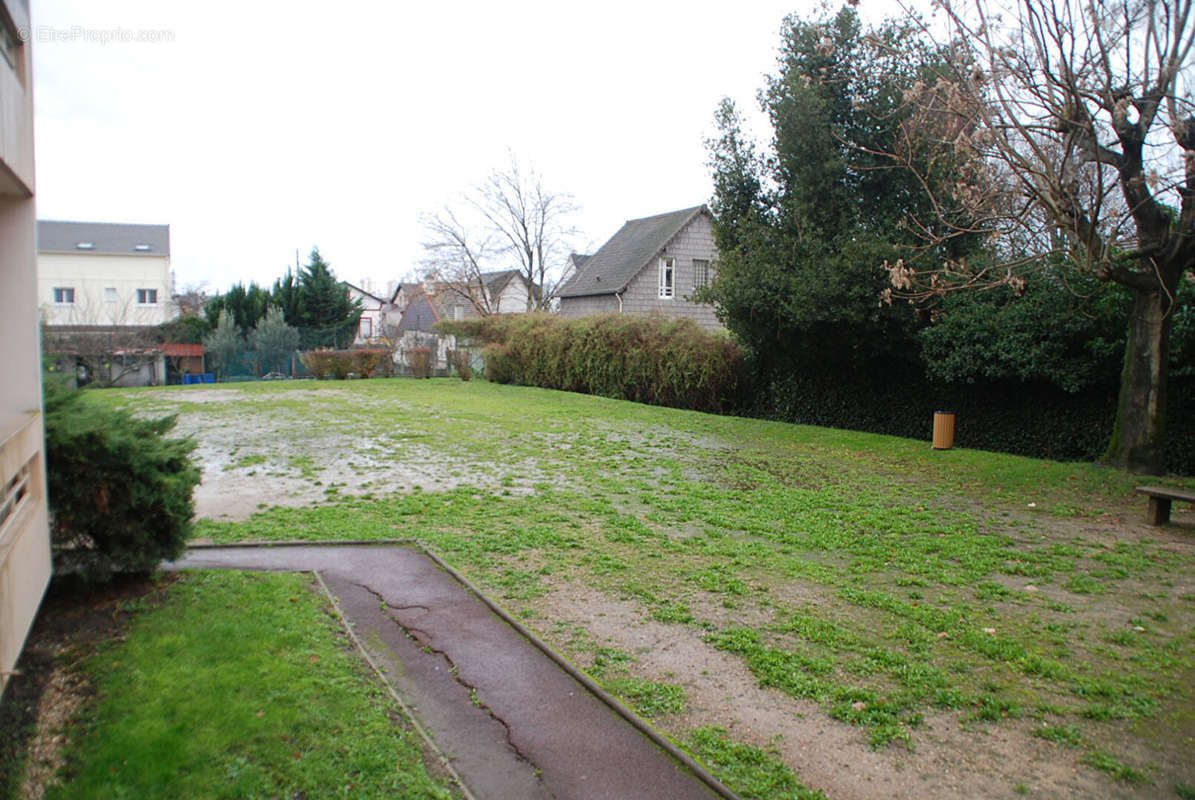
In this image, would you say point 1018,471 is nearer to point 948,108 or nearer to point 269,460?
point 948,108

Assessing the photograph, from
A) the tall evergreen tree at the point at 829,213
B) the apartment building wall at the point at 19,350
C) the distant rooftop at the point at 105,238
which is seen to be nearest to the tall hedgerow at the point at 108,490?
the apartment building wall at the point at 19,350

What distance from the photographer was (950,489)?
38.0 ft

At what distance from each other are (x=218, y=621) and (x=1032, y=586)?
649cm

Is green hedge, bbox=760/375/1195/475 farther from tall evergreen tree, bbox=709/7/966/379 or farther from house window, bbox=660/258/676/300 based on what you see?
house window, bbox=660/258/676/300

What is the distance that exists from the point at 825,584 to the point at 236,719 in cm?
469

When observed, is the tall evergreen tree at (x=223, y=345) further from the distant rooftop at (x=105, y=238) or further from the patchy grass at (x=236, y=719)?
the patchy grass at (x=236, y=719)

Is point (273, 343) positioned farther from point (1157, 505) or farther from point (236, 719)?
point (236, 719)

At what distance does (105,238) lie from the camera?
169 feet

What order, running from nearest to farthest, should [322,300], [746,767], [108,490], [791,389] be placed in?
1. [746,767]
2. [108,490]
3. [791,389]
4. [322,300]

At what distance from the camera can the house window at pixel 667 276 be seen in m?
35.6

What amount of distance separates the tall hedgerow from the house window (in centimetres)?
3116

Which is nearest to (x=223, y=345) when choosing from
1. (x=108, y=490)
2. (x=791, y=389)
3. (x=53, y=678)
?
(x=791, y=389)


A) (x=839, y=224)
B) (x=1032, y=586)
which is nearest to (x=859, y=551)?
(x=1032, y=586)

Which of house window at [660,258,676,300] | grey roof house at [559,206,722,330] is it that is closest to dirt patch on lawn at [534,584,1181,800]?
grey roof house at [559,206,722,330]
